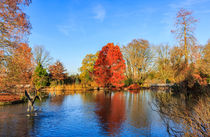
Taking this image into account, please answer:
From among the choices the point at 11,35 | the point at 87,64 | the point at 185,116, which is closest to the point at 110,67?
the point at 87,64

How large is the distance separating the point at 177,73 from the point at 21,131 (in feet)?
53.6

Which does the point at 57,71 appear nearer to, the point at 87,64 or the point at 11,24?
the point at 87,64

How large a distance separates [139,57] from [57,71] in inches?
854

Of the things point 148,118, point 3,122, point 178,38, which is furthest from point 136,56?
point 3,122

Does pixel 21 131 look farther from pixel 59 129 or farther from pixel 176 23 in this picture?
pixel 176 23

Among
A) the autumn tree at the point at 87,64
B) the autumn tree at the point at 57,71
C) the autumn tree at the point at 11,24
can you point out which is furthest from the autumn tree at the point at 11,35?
the autumn tree at the point at 87,64

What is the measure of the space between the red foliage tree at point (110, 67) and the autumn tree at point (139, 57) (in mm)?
11517

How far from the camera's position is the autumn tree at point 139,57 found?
50500mm

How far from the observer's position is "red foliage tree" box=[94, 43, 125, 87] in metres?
39.3

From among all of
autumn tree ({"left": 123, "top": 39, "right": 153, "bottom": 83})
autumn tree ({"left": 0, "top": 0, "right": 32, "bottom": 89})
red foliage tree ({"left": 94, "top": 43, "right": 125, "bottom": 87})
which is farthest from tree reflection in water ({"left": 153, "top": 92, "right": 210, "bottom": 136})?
autumn tree ({"left": 123, "top": 39, "right": 153, "bottom": 83})

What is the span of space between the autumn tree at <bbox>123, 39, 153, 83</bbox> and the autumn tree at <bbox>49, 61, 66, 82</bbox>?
1806cm

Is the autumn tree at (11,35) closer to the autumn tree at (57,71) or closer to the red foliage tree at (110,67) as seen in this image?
the red foliage tree at (110,67)

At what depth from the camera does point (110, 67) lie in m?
40.0

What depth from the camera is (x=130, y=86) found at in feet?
137
